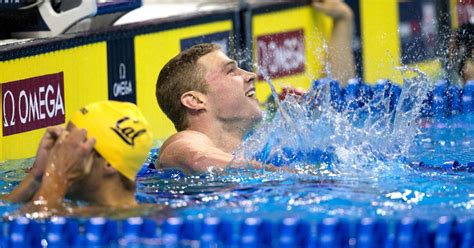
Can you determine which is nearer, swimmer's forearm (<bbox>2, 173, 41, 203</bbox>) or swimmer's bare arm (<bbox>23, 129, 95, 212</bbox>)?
swimmer's bare arm (<bbox>23, 129, 95, 212</bbox>)

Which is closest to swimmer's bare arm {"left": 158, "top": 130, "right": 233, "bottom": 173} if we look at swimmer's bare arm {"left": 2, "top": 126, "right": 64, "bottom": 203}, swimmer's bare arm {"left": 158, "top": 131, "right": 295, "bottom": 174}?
swimmer's bare arm {"left": 158, "top": 131, "right": 295, "bottom": 174}

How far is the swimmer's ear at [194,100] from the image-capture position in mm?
4359

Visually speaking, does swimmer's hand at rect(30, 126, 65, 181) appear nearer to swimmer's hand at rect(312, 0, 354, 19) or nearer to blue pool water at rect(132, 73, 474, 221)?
blue pool water at rect(132, 73, 474, 221)

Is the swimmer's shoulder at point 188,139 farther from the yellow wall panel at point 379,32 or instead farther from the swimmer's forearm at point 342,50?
the yellow wall panel at point 379,32

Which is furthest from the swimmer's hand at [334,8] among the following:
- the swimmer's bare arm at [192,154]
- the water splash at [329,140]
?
the swimmer's bare arm at [192,154]

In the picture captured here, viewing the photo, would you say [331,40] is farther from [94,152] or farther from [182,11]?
[94,152]

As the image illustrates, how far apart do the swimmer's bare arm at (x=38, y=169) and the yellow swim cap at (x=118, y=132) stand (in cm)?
7

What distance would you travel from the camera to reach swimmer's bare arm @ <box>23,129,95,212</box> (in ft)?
9.90

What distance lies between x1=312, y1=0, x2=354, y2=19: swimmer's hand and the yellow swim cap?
4.27 m

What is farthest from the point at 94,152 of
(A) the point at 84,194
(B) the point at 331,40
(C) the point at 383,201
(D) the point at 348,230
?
(B) the point at 331,40

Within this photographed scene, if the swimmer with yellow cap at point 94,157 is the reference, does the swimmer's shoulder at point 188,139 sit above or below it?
below

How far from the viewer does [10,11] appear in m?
5.37

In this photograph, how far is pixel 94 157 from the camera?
10.1 ft

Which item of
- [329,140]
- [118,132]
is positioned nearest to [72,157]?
[118,132]
